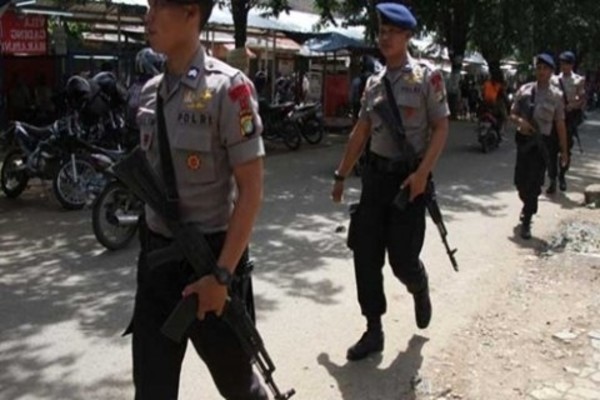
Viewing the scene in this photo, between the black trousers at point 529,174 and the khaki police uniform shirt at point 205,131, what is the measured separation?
5253mm

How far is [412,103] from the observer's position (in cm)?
377

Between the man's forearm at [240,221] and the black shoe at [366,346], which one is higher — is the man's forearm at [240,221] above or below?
above

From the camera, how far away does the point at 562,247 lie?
661 centimetres

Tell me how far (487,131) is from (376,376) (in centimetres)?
1067

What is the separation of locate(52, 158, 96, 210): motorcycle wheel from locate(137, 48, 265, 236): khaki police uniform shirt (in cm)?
548

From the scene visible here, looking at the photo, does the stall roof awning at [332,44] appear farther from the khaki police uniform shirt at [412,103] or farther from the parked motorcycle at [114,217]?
the khaki police uniform shirt at [412,103]

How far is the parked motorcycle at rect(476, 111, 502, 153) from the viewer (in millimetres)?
13695

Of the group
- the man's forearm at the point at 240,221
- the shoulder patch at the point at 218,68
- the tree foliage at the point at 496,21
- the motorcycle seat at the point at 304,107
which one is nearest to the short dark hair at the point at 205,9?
the shoulder patch at the point at 218,68

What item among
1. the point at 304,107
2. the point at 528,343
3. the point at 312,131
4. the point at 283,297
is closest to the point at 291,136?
the point at 304,107

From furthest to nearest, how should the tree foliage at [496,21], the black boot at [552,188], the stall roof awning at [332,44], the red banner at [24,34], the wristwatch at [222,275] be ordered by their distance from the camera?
the stall roof awning at [332,44] < the tree foliage at [496,21] < the red banner at [24,34] < the black boot at [552,188] < the wristwatch at [222,275]

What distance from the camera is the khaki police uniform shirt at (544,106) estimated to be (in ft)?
23.5

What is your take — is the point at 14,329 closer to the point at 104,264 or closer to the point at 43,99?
the point at 104,264

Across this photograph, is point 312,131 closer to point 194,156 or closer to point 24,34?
point 24,34

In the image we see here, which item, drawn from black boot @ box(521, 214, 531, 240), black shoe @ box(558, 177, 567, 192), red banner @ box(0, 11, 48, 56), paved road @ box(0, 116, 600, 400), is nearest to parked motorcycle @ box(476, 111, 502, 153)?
black shoe @ box(558, 177, 567, 192)
